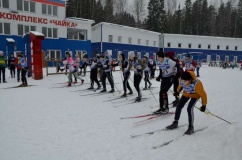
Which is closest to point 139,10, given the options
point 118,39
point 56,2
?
point 118,39

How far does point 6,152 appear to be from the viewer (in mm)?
3662

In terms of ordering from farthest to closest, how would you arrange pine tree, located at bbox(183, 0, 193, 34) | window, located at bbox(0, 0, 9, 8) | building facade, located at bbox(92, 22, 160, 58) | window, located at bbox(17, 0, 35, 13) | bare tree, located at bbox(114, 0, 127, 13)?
1. pine tree, located at bbox(183, 0, 193, 34)
2. bare tree, located at bbox(114, 0, 127, 13)
3. building facade, located at bbox(92, 22, 160, 58)
4. window, located at bbox(17, 0, 35, 13)
5. window, located at bbox(0, 0, 9, 8)

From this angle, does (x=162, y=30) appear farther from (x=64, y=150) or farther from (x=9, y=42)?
(x=64, y=150)

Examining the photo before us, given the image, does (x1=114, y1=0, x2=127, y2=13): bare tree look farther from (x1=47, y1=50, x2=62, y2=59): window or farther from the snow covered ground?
the snow covered ground

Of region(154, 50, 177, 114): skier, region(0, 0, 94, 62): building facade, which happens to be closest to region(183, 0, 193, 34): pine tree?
region(0, 0, 94, 62): building facade

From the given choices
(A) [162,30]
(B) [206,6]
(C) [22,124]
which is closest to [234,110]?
(C) [22,124]

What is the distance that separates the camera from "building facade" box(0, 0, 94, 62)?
77.8 feet

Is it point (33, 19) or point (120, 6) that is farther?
point (120, 6)

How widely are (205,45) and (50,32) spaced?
37.2 metres

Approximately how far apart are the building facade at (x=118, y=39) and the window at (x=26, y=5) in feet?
32.8

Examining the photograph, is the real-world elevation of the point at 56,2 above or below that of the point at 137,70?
above

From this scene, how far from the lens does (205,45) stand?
49.2 meters

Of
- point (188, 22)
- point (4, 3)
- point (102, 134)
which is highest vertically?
point (188, 22)

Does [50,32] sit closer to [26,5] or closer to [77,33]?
[26,5]
